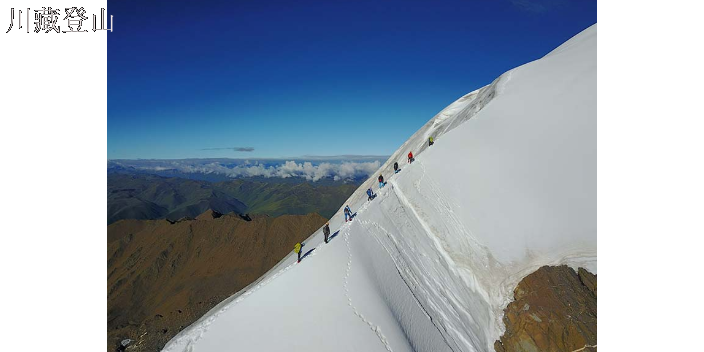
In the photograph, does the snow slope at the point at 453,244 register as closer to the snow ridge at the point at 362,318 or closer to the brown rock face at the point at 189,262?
the snow ridge at the point at 362,318

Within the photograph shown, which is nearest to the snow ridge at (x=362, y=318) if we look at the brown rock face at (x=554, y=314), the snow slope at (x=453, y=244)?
the snow slope at (x=453, y=244)

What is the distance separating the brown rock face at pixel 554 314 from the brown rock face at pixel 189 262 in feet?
89.0

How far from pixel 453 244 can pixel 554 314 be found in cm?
596

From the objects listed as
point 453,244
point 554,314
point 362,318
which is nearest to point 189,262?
point 453,244

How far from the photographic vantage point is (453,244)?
61.0ft

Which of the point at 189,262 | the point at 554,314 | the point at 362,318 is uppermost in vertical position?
the point at 362,318

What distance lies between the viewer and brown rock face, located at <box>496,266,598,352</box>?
13.8 metres

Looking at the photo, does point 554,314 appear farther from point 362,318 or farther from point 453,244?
point 362,318

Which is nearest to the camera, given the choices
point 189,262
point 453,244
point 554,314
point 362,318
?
point 362,318

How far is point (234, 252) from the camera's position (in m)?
46.7

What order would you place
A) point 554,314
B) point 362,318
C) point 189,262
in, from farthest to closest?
point 189,262 < point 554,314 < point 362,318

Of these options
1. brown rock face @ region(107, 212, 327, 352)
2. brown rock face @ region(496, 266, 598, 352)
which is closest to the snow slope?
brown rock face @ region(496, 266, 598, 352)
